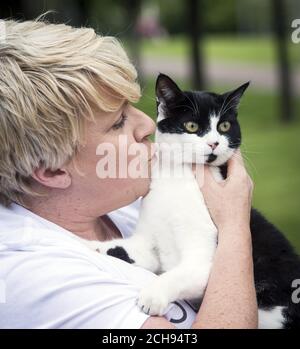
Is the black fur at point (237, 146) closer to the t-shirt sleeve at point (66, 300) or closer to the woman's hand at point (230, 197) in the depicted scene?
the woman's hand at point (230, 197)

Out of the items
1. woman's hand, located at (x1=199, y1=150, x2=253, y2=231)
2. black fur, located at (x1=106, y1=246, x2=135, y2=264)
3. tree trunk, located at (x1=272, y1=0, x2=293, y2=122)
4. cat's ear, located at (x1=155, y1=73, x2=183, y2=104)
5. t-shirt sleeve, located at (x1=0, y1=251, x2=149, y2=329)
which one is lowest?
tree trunk, located at (x1=272, y1=0, x2=293, y2=122)

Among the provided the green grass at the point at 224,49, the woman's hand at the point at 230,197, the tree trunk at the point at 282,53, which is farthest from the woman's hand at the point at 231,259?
the green grass at the point at 224,49

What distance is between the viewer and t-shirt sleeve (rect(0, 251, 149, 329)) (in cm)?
104

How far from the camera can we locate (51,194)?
1.23m

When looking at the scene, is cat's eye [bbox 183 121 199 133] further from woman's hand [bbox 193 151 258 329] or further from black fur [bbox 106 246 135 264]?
black fur [bbox 106 246 135 264]

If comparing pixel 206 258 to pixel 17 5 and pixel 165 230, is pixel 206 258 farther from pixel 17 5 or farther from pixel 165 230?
pixel 17 5

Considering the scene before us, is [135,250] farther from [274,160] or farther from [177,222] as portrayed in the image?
[274,160]

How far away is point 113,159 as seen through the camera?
46.3 inches

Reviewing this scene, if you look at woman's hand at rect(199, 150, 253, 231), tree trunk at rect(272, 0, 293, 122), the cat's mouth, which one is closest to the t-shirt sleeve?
woman's hand at rect(199, 150, 253, 231)

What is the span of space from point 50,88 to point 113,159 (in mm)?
167

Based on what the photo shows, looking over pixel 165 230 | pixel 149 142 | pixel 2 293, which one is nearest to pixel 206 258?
pixel 165 230

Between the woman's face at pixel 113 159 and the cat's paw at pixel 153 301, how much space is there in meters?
0.20

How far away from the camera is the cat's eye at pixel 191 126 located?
1.30m

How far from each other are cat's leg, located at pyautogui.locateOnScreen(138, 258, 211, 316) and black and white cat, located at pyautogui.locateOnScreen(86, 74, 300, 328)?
5 cm
